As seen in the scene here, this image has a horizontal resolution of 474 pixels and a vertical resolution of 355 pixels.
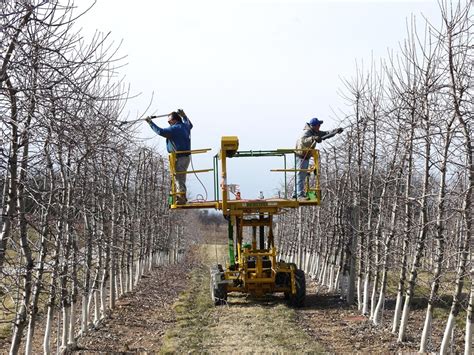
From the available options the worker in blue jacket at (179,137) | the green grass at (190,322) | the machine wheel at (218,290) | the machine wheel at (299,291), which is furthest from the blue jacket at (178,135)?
the machine wheel at (299,291)

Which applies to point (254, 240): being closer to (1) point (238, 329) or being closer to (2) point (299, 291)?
(2) point (299, 291)

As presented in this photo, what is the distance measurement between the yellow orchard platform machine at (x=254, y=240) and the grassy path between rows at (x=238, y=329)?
47 cm

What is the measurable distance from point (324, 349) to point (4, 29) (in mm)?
7995

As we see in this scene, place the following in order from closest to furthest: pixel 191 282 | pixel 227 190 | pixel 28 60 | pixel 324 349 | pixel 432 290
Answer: pixel 28 60, pixel 432 290, pixel 324 349, pixel 227 190, pixel 191 282

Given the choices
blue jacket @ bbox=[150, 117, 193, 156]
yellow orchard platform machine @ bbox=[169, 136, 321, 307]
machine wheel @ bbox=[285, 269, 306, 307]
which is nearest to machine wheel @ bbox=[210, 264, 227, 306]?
yellow orchard platform machine @ bbox=[169, 136, 321, 307]

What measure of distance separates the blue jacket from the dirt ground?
3.93 m

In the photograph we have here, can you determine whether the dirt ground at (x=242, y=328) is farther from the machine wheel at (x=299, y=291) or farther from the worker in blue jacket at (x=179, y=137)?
the worker in blue jacket at (x=179, y=137)

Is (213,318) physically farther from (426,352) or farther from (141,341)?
(426,352)

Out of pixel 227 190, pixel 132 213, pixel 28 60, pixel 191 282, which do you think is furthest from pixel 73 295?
pixel 191 282

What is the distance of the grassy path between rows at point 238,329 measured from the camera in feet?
35.9

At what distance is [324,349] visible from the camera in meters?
10.9

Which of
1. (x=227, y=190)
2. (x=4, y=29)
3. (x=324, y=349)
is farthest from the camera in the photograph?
(x=227, y=190)

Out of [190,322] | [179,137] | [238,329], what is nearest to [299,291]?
[190,322]

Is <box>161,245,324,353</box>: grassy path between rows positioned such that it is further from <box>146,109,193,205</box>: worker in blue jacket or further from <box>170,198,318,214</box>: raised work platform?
<box>146,109,193,205</box>: worker in blue jacket
